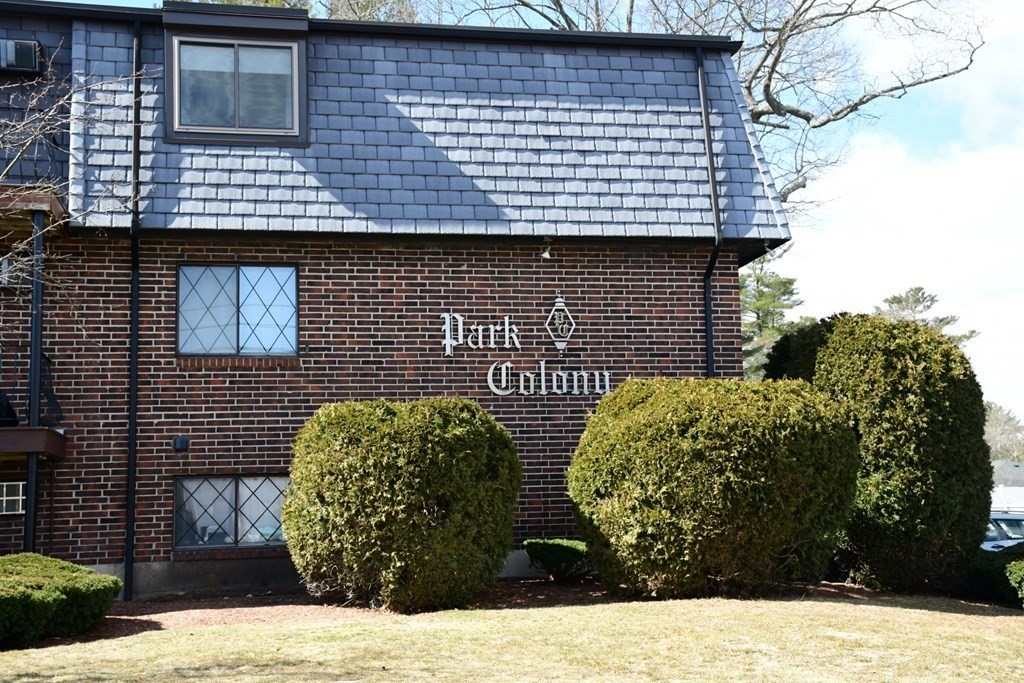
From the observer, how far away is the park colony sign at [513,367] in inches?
529

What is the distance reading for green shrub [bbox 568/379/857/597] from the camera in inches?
421

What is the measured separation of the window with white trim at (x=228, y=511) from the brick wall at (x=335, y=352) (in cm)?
20

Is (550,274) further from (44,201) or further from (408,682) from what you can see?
(408,682)

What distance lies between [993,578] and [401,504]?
6.62m

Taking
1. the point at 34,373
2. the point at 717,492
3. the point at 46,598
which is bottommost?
the point at 46,598

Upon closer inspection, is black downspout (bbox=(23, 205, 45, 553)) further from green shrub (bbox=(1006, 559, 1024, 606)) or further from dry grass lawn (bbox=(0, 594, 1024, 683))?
green shrub (bbox=(1006, 559, 1024, 606))

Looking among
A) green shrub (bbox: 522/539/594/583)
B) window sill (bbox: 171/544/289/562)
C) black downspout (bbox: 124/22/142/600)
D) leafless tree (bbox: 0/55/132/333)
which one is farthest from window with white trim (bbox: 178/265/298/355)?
green shrub (bbox: 522/539/594/583)

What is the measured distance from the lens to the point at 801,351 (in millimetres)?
13672

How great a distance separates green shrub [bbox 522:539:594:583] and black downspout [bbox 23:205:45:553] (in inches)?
203

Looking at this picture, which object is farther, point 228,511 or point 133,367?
point 228,511

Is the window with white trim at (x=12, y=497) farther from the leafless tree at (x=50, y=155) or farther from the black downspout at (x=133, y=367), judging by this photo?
the leafless tree at (x=50, y=155)

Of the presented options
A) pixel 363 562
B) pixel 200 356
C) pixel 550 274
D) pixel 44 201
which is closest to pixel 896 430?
pixel 550 274

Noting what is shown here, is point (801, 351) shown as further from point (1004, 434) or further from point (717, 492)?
point (1004, 434)

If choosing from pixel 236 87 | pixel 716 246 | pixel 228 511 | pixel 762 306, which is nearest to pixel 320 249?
pixel 236 87
